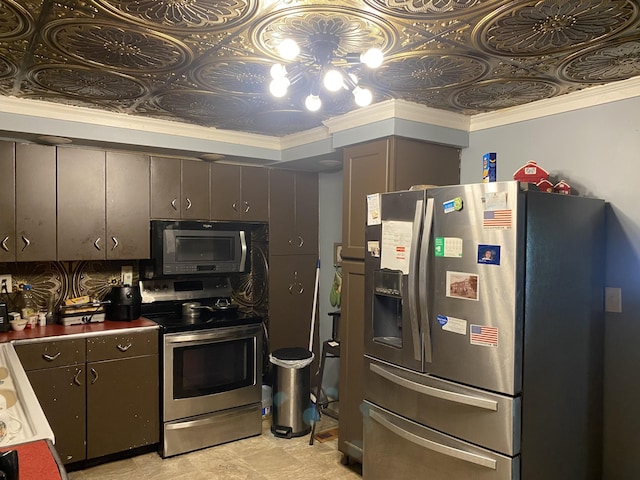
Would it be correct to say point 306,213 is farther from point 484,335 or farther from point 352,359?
point 484,335

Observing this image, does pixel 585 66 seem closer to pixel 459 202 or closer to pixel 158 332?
pixel 459 202

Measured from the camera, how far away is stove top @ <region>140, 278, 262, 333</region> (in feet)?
11.7

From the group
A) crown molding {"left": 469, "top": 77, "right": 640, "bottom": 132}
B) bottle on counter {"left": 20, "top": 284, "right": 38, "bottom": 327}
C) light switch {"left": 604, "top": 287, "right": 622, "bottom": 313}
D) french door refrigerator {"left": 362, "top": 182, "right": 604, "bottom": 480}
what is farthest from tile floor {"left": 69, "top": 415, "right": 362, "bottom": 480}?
crown molding {"left": 469, "top": 77, "right": 640, "bottom": 132}

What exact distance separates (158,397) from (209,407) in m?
0.36

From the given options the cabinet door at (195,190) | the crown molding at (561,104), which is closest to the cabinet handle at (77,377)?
the cabinet door at (195,190)

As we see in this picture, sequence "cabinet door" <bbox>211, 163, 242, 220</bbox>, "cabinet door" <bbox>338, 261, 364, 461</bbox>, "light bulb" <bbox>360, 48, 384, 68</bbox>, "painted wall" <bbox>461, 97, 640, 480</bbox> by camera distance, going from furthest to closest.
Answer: "cabinet door" <bbox>211, 163, 242, 220</bbox> < "cabinet door" <bbox>338, 261, 364, 461</bbox> < "painted wall" <bbox>461, 97, 640, 480</bbox> < "light bulb" <bbox>360, 48, 384, 68</bbox>

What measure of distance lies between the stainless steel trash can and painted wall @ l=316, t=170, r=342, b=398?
2.06ft

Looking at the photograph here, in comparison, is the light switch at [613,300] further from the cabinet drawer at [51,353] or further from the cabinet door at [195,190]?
the cabinet drawer at [51,353]

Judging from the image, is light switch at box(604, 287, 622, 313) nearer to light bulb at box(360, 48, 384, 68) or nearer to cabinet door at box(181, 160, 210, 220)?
light bulb at box(360, 48, 384, 68)

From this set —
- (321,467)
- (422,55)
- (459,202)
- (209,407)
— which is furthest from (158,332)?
(422,55)

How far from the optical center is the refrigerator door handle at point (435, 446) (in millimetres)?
2150

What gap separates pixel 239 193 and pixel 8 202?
1559 mm

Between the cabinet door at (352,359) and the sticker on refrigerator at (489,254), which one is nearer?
the sticker on refrigerator at (489,254)

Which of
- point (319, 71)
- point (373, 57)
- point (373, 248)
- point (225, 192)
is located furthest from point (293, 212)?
point (373, 57)
